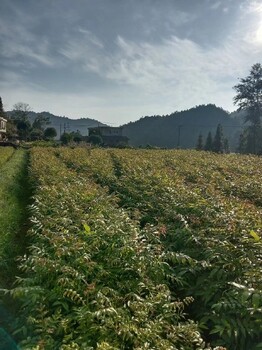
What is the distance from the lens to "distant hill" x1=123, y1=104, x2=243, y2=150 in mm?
109938

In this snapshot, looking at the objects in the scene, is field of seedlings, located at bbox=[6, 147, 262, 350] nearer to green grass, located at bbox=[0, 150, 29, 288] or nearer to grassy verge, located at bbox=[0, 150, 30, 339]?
grassy verge, located at bbox=[0, 150, 30, 339]

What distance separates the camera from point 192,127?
116062mm

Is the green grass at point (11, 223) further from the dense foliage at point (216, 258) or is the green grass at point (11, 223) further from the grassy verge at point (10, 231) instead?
the dense foliage at point (216, 258)

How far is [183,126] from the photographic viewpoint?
11475cm

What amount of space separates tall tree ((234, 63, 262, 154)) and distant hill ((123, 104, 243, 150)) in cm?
5119

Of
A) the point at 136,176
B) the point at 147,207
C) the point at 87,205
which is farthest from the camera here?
the point at 136,176

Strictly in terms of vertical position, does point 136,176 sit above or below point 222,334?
above

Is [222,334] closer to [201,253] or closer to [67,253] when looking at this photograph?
[201,253]

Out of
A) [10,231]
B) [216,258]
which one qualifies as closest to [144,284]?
[216,258]

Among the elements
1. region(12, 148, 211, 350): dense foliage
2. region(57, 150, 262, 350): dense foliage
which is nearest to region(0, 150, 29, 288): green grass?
region(12, 148, 211, 350): dense foliage

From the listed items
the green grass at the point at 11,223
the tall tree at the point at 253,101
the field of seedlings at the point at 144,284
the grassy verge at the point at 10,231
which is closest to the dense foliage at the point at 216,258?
the field of seedlings at the point at 144,284

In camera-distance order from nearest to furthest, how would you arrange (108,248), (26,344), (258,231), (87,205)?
(26,344) < (108,248) < (258,231) < (87,205)

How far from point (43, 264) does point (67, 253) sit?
0.35m

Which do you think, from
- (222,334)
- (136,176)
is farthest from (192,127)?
(222,334)
